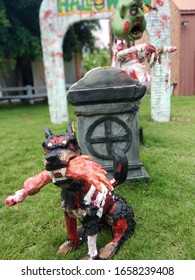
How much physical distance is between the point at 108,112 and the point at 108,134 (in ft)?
0.76

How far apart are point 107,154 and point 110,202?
3.50 ft

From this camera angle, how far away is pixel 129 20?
120 inches

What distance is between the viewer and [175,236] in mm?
2225

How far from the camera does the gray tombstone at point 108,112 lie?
2861 millimetres

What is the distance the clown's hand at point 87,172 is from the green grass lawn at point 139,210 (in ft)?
2.56

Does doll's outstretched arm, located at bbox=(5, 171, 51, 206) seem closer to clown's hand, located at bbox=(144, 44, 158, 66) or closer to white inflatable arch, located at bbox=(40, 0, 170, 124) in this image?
clown's hand, located at bbox=(144, 44, 158, 66)

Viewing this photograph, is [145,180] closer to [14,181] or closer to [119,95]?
[119,95]

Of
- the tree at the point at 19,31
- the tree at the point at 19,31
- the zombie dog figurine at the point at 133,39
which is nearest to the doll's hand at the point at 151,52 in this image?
the zombie dog figurine at the point at 133,39

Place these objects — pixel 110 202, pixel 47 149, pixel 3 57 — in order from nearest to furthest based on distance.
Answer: pixel 47 149 < pixel 110 202 < pixel 3 57

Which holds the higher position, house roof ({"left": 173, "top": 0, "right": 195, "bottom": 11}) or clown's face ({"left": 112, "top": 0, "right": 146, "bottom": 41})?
house roof ({"left": 173, "top": 0, "right": 195, "bottom": 11})

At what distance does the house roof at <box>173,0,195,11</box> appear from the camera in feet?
32.7

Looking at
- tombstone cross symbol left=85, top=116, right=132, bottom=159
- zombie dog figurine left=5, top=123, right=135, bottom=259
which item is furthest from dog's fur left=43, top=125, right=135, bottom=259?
tombstone cross symbol left=85, top=116, right=132, bottom=159

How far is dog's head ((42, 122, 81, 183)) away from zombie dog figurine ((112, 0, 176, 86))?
63.0 inches
